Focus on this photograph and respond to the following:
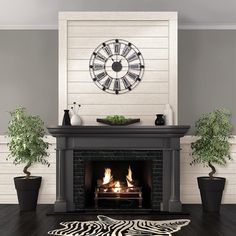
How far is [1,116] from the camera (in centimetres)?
630

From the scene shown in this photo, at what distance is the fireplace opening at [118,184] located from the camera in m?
5.78

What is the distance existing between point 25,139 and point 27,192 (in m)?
0.72

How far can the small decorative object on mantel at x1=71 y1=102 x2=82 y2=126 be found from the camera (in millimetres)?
5730

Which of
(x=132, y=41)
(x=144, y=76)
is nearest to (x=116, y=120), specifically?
(x=144, y=76)

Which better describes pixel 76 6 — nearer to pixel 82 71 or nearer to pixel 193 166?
pixel 82 71

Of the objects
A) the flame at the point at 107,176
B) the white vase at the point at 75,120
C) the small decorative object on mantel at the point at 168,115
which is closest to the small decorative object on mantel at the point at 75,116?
the white vase at the point at 75,120

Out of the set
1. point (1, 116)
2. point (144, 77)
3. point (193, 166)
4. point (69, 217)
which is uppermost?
point (144, 77)

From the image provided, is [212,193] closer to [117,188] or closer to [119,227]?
[117,188]

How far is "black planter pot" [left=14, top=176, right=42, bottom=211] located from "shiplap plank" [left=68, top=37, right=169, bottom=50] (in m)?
1.97

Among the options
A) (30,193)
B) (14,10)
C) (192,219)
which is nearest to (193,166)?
(192,219)

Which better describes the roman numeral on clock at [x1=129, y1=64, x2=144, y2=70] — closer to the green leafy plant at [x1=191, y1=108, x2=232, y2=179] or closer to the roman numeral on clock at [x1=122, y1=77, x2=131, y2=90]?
the roman numeral on clock at [x1=122, y1=77, x2=131, y2=90]

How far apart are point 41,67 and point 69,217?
7.64ft

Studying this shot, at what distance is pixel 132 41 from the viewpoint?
6.00 metres

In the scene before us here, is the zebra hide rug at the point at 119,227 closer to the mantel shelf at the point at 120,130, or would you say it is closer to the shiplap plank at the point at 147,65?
the mantel shelf at the point at 120,130
